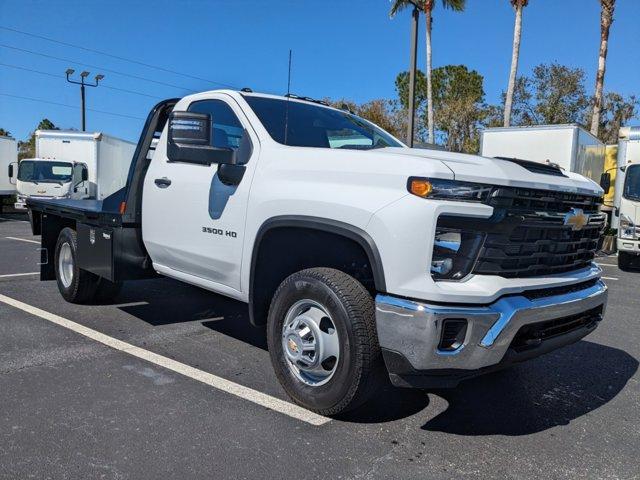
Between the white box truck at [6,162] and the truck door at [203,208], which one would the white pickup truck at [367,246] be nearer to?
the truck door at [203,208]

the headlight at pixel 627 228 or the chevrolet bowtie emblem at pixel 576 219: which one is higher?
the chevrolet bowtie emblem at pixel 576 219

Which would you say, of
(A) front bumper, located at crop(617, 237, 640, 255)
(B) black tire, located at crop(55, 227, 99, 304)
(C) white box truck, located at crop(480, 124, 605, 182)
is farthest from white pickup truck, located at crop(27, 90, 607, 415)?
(C) white box truck, located at crop(480, 124, 605, 182)

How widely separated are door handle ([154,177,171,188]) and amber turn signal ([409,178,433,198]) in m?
2.38

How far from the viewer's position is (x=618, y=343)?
17.6ft

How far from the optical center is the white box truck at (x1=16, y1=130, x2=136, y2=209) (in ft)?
66.4

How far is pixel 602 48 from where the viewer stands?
945 inches

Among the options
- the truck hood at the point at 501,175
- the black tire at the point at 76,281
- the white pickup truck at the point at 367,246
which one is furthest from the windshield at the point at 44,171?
the truck hood at the point at 501,175

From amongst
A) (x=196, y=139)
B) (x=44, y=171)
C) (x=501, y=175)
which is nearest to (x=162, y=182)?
(x=196, y=139)

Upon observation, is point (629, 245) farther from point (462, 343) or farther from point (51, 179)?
point (51, 179)

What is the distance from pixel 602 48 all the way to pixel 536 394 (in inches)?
969

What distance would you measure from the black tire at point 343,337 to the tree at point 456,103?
29856 mm

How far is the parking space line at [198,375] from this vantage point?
133 inches

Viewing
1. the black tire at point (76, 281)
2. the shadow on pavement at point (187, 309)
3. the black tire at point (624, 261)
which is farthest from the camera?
the black tire at point (624, 261)

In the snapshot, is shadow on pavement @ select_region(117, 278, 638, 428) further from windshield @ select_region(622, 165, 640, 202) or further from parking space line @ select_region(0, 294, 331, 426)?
windshield @ select_region(622, 165, 640, 202)
